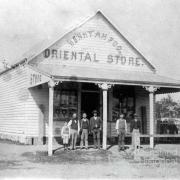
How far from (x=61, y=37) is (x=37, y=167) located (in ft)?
31.0

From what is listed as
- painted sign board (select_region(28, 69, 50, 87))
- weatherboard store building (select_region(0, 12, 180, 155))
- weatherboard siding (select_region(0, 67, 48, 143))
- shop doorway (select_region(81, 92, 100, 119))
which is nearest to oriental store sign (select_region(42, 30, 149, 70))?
weatherboard store building (select_region(0, 12, 180, 155))

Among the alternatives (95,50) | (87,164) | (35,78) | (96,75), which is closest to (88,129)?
(96,75)

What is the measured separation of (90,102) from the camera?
20797mm

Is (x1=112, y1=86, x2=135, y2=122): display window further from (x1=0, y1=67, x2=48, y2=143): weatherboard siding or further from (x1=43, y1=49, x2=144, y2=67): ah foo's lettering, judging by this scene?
(x1=0, y1=67, x2=48, y2=143): weatherboard siding

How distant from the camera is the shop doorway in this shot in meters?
20.5

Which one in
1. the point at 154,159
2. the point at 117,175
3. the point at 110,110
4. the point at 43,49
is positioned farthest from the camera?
the point at 110,110

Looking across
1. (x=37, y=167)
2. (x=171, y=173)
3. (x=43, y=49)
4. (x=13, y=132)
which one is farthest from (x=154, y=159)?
(x=13, y=132)

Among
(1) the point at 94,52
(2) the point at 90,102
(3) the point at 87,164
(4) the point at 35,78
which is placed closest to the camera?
(3) the point at 87,164

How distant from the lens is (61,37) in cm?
1986

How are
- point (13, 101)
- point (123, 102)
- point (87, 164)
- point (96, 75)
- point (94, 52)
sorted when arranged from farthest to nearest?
point (13, 101), point (123, 102), point (94, 52), point (96, 75), point (87, 164)

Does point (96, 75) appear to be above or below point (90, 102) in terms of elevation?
above

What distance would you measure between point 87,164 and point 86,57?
28.4 feet

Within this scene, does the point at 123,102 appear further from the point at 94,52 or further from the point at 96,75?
the point at 96,75

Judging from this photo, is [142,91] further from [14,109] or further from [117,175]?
[117,175]
